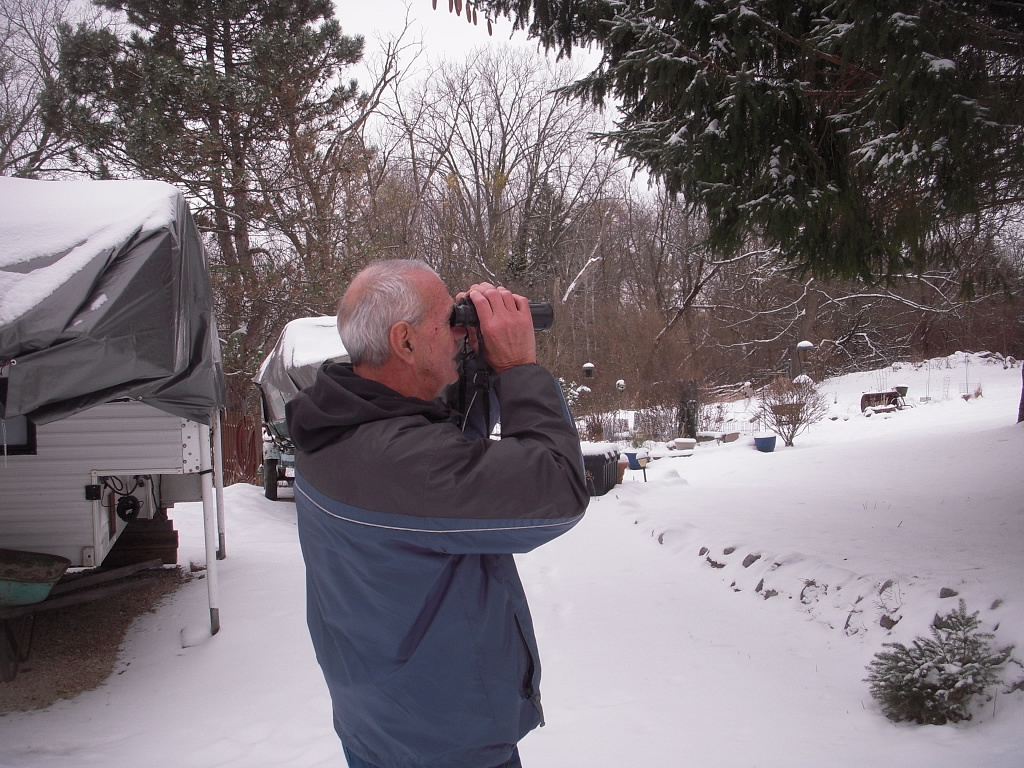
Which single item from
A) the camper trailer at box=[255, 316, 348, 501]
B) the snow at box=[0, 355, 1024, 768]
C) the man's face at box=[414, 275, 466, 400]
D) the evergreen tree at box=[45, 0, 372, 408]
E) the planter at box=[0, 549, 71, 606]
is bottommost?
the snow at box=[0, 355, 1024, 768]

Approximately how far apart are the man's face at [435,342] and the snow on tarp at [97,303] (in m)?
2.96

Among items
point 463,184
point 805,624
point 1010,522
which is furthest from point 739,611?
point 463,184

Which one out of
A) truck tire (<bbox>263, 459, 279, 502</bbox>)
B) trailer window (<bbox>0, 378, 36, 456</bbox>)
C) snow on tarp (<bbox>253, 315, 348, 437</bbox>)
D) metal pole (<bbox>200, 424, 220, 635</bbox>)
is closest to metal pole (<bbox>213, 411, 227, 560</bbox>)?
Answer: metal pole (<bbox>200, 424, 220, 635</bbox>)

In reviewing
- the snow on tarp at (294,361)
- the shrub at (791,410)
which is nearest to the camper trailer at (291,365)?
the snow on tarp at (294,361)

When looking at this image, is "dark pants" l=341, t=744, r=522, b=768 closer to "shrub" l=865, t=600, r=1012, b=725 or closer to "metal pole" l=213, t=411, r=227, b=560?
"shrub" l=865, t=600, r=1012, b=725

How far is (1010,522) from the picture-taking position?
5.95 meters

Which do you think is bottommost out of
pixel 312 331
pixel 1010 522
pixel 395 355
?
pixel 1010 522

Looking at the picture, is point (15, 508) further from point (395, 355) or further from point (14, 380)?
point (395, 355)

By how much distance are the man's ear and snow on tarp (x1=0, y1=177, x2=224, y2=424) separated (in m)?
2.96

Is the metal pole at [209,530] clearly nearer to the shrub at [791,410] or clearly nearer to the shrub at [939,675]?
the shrub at [939,675]

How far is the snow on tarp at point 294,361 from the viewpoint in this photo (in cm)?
895

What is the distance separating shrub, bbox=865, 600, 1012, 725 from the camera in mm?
3695

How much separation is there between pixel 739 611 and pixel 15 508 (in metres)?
5.15

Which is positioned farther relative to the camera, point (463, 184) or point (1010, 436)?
point (463, 184)
